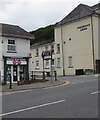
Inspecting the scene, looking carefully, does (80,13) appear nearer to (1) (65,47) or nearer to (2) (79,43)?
(2) (79,43)

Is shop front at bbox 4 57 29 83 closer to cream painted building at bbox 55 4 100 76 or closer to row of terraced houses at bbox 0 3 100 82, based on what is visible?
row of terraced houses at bbox 0 3 100 82

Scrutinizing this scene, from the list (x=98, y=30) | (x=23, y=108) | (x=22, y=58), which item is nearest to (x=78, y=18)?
(x=98, y=30)

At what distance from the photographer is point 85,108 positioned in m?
7.23

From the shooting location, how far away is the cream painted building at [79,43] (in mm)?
29234

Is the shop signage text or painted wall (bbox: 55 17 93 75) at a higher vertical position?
the shop signage text

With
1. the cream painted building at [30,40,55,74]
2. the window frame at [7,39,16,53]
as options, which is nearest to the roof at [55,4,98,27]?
the cream painted building at [30,40,55,74]

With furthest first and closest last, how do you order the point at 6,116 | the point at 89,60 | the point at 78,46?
1. the point at 78,46
2. the point at 89,60
3. the point at 6,116

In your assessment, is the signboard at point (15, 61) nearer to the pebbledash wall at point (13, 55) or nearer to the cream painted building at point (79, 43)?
the pebbledash wall at point (13, 55)

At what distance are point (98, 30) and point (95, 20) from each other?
1611 mm

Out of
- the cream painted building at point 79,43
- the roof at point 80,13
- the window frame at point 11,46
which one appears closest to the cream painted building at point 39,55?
the cream painted building at point 79,43

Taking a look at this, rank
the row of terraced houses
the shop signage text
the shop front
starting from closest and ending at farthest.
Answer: the shop front < the row of terraced houses < the shop signage text

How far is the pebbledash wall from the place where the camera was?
1919 centimetres

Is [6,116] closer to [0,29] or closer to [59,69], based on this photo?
[0,29]

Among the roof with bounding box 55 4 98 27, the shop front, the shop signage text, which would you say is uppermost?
the roof with bounding box 55 4 98 27
